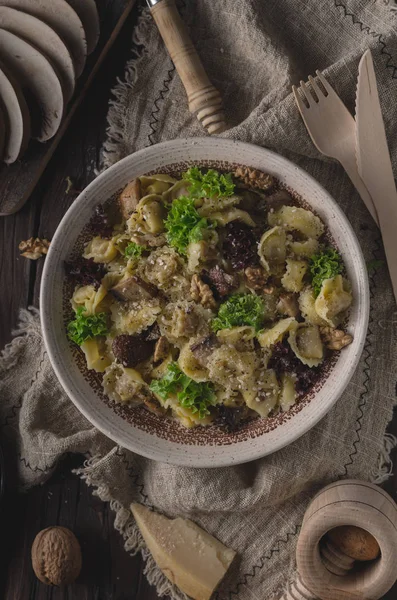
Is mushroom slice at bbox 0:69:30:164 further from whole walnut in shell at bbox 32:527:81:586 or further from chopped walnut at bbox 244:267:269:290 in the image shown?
whole walnut in shell at bbox 32:527:81:586

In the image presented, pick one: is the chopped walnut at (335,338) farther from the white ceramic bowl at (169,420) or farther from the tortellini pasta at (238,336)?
the tortellini pasta at (238,336)

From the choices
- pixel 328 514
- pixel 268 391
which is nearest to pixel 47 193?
pixel 268 391

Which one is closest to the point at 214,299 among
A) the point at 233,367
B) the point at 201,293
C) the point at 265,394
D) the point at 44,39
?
the point at 201,293

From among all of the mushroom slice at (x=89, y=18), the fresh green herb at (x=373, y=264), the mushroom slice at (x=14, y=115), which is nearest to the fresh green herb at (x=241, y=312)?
the fresh green herb at (x=373, y=264)

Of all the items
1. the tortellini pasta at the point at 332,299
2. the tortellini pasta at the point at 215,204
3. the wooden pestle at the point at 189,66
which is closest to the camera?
the tortellini pasta at the point at 332,299

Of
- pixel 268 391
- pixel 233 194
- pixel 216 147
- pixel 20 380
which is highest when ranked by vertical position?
pixel 216 147

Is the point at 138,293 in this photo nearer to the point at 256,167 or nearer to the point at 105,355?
the point at 105,355

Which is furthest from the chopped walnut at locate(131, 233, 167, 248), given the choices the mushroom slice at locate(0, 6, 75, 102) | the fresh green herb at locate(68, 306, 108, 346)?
the mushroom slice at locate(0, 6, 75, 102)
